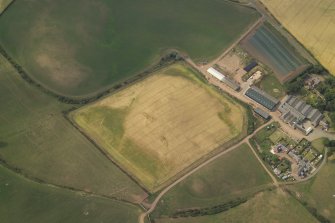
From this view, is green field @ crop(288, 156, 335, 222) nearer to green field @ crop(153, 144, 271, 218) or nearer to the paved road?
the paved road

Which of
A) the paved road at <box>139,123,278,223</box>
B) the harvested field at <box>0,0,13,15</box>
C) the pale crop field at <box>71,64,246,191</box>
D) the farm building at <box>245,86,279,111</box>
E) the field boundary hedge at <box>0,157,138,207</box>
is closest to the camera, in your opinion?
the paved road at <box>139,123,278,223</box>

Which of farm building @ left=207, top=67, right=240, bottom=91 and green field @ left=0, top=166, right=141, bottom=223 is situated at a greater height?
farm building @ left=207, top=67, right=240, bottom=91

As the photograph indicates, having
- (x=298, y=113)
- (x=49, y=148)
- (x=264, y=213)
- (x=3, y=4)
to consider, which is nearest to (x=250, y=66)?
(x=298, y=113)

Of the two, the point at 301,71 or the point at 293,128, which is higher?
the point at 301,71

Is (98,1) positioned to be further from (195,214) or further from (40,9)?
(195,214)

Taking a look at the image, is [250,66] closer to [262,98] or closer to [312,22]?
[262,98]

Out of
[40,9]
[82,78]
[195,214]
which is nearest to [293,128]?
[195,214]

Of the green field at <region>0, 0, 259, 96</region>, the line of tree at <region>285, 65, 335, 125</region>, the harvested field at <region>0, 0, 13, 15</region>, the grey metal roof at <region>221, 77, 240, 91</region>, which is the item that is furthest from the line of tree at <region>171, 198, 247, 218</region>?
the harvested field at <region>0, 0, 13, 15</region>
